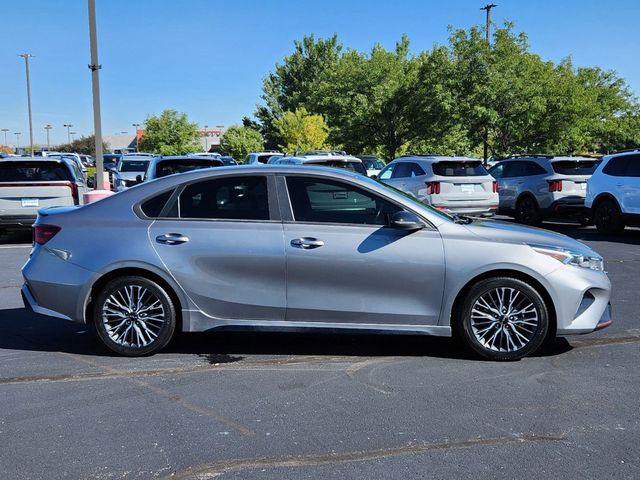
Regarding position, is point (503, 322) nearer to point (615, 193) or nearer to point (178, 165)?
point (615, 193)

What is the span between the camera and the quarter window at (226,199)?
5.55 metres

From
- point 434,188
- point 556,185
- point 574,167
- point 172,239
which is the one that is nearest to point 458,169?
point 434,188

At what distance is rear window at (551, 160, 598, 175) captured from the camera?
1530 centimetres

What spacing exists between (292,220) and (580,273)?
2.40 m

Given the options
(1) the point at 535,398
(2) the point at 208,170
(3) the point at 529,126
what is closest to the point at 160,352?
(2) the point at 208,170

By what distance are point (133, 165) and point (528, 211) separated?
15546mm

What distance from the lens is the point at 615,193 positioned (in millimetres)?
13266

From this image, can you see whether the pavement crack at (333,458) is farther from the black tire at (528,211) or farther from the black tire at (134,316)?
the black tire at (528,211)

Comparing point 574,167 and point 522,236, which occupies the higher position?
point 574,167

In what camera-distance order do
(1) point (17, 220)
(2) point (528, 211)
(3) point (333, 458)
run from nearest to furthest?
(3) point (333, 458)
(1) point (17, 220)
(2) point (528, 211)

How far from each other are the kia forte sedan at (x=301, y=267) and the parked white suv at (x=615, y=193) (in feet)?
27.6

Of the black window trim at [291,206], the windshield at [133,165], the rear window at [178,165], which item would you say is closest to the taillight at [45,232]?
the black window trim at [291,206]

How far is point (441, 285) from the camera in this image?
5.30m

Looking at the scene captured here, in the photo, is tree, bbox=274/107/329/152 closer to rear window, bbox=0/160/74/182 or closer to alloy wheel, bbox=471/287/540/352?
rear window, bbox=0/160/74/182
